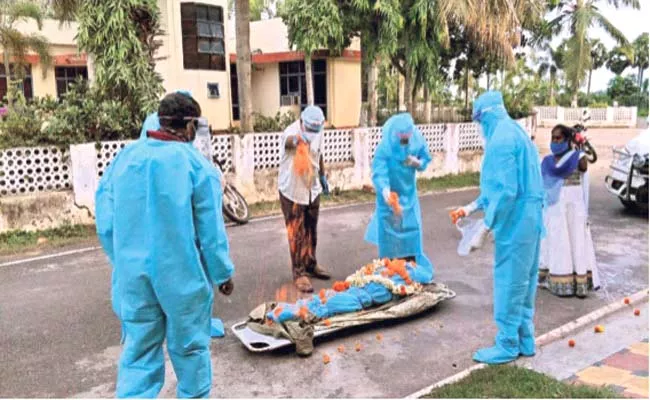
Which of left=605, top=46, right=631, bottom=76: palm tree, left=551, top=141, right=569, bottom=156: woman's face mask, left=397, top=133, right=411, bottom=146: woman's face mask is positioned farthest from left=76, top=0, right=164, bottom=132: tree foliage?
left=605, top=46, right=631, bottom=76: palm tree

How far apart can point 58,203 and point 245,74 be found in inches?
176

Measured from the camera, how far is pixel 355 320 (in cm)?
457

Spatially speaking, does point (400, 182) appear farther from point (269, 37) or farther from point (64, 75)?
point (64, 75)

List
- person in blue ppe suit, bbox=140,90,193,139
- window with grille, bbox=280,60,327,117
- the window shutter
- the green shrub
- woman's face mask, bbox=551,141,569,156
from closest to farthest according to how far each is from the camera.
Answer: person in blue ppe suit, bbox=140,90,193,139 < woman's face mask, bbox=551,141,569,156 < the green shrub < the window shutter < window with grille, bbox=280,60,327,117

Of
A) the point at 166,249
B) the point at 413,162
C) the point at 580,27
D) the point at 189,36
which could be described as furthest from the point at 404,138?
the point at 580,27

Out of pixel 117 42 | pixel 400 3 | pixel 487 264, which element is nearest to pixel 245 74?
pixel 117 42

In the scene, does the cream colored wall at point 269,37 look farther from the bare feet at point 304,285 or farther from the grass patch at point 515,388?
the grass patch at point 515,388

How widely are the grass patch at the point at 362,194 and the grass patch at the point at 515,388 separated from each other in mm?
6633

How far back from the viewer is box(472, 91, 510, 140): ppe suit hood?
4.20m

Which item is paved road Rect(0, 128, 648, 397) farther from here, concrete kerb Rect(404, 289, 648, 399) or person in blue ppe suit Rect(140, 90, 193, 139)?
person in blue ppe suit Rect(140, 90, 193, 139)

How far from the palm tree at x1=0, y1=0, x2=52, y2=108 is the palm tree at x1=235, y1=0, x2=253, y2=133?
585cm

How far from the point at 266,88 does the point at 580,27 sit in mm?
12623

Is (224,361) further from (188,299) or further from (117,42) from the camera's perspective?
(117,42)

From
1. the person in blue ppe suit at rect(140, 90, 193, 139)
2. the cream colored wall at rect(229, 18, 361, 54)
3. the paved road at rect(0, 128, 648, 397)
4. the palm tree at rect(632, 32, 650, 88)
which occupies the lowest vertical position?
the paved road at rect(0, 128, 648, 397)
